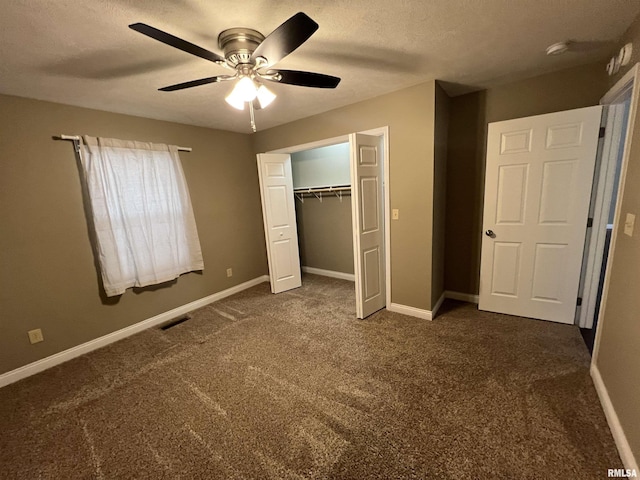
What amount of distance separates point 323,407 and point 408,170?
2.28 m

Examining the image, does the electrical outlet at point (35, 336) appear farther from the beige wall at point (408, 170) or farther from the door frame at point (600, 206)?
the door frame at point (600, 206)

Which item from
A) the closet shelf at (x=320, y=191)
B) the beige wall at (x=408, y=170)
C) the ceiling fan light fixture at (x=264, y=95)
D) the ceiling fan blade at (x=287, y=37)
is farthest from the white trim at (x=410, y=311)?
the ceiling fan blade at (x=287, y=37)

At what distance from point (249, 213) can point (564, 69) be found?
3971mm

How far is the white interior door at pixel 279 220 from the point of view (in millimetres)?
3725

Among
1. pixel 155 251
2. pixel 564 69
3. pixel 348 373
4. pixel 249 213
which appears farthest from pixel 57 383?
pixel 564 69

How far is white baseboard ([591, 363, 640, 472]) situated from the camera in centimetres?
129

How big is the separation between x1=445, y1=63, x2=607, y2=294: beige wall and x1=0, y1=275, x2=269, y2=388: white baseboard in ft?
10.6

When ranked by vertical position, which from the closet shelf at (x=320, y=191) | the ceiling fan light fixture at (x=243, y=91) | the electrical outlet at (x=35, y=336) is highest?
the ceiling fan light fixture at (x=243, y=91)

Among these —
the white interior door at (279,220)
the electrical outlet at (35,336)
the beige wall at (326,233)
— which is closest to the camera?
the electrical outlet at (35,336)

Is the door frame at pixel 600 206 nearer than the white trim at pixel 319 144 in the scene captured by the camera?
Yes

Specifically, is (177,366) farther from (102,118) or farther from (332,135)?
(332,135)

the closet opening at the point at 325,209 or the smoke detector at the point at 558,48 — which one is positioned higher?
the smoke detector at the point at 558,48

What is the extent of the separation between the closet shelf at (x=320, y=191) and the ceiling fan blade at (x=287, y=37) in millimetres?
2676

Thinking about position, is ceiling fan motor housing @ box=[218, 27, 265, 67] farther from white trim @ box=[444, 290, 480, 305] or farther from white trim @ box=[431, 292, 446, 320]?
white trim @ box=[444, 290, 480, 305]
